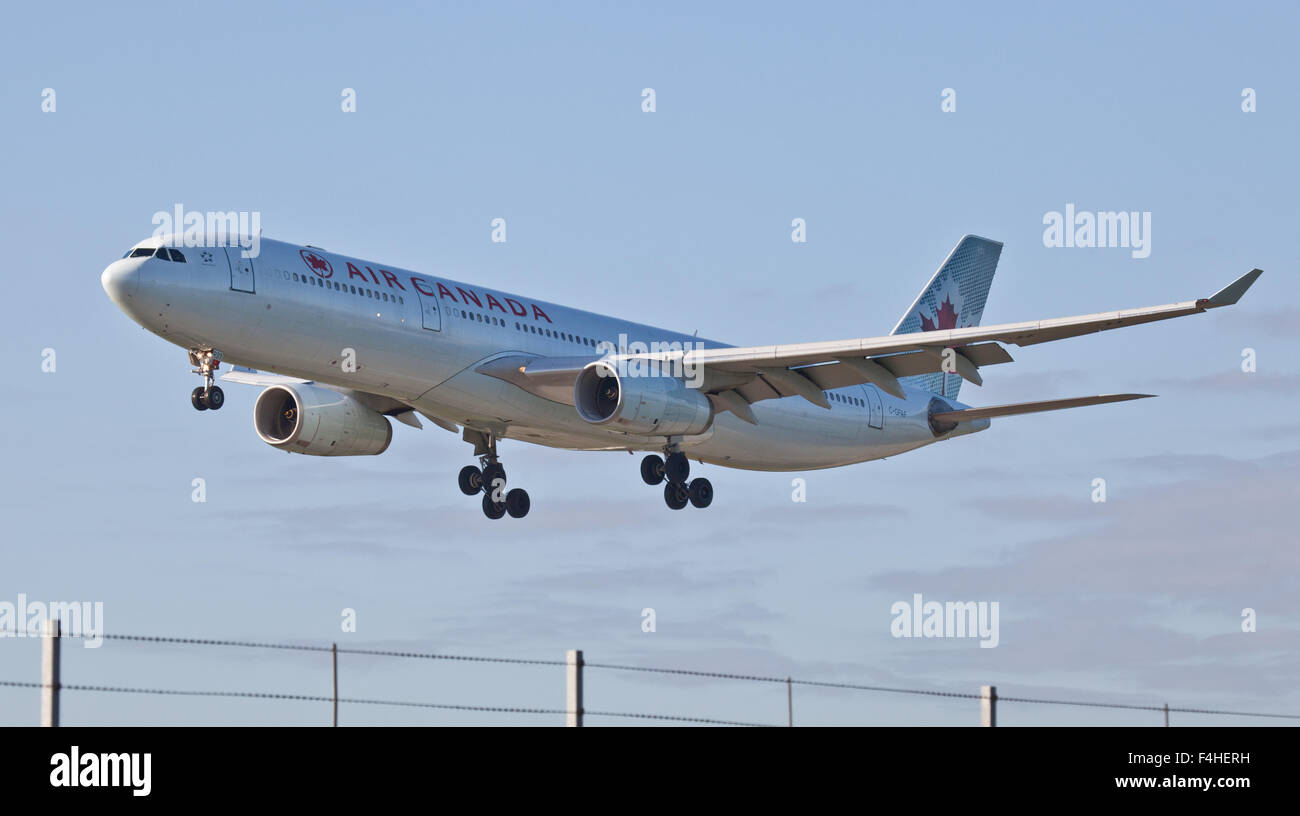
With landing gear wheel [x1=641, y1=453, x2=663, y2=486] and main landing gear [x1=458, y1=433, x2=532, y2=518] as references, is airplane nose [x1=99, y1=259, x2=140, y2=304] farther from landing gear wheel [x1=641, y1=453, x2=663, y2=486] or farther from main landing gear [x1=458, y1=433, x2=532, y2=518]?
landing gear wheel [x1=641, y1=453, x2=663, y2=486]

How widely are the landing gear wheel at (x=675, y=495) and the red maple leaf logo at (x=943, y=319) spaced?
13.4 m

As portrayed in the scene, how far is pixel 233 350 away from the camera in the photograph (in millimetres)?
33625

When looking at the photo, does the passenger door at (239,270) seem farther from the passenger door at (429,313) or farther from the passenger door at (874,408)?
the passenger door at (874,408)

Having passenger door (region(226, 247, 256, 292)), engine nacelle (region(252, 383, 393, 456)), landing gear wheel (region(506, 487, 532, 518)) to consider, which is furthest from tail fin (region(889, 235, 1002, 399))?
passenger door (region(226, 247, 256, 292))

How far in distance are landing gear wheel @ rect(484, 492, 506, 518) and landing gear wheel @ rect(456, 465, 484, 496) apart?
32cm

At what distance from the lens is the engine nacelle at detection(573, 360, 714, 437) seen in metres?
37.0

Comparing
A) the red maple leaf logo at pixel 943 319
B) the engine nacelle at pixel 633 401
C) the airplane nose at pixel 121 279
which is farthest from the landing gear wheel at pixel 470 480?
the red maple leaf logo at pixel 943 319

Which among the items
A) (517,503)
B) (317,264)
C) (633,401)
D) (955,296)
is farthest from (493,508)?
(955,296)

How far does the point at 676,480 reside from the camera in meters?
41.4

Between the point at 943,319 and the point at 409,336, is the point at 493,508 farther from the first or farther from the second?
the point at 943,319

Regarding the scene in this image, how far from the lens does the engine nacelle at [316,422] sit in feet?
134
